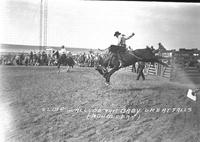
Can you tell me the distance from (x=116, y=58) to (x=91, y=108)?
48 centimetres

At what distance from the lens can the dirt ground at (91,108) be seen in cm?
222

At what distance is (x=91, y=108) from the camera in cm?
229

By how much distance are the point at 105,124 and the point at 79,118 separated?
0.23 meters

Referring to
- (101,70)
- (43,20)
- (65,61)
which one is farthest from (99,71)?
(43,20)

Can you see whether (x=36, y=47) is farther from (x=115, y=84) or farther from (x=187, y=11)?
(x=187, y=11)

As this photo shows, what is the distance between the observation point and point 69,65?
229 centimetres

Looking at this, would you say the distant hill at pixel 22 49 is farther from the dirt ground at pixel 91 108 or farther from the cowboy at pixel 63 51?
the dirt ground at pixel 91 108

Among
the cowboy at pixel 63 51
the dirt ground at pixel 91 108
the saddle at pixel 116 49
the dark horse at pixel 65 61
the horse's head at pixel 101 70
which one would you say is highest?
the saddle at pixel 116 49

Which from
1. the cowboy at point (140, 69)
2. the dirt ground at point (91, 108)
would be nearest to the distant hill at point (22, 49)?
the dirt ground at point (91, 108)

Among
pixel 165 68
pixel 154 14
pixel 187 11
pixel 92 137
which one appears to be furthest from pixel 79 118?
pixel 187 11

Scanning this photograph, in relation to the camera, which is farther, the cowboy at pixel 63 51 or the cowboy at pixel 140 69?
the cowboy at pixel 140 69

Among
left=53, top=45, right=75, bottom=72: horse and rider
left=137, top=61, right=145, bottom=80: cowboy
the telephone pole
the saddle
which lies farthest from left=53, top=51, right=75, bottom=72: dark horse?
left=137, top=61, right=145, bottom=80: cowboy

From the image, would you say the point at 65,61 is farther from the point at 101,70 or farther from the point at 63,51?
the point at 101,70

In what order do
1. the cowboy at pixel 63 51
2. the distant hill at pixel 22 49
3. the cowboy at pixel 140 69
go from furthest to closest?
1. the cowboy at pixel 140 69
2. the cowboy at pixel 63 51
3. the distant hill at pixel 22 49
